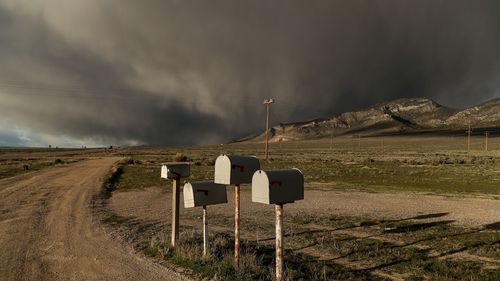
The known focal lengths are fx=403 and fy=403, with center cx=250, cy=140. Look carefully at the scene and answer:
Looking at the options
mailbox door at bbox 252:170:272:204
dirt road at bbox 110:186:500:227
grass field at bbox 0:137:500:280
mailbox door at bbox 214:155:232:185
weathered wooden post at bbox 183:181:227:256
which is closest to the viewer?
mailbox door at bbox 252:170:272:204

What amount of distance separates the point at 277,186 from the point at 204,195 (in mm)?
3123

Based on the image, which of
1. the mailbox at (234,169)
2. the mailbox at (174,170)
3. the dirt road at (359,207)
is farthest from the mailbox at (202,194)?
the dirt road at (359,207)

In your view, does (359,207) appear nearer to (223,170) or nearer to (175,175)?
(175,175)

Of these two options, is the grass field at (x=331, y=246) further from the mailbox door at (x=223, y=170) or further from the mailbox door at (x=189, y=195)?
the mailbox door at (x=223, y=170)

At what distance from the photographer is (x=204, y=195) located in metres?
9.95

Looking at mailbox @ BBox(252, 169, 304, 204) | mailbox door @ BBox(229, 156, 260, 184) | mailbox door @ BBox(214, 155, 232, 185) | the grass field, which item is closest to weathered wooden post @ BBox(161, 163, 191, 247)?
the grass field

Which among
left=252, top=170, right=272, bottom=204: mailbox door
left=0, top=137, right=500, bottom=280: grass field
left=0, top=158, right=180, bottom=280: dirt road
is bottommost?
left=0, top=137, right=500, bottom=280: grass field

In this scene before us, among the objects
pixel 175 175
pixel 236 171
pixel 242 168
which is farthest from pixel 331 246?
pixel 175 175

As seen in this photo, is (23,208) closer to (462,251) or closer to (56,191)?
(56,191)

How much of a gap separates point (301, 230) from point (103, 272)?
23.7 ft

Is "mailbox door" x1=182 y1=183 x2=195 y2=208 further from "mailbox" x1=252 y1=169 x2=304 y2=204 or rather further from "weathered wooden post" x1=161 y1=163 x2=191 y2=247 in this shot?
"mailbox" x1=252 y1=169 x2=304 y2=204

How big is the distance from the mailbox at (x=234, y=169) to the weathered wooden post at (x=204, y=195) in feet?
3.73

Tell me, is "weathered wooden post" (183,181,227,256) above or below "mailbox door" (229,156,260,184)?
below

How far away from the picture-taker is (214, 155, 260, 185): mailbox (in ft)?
28.2
